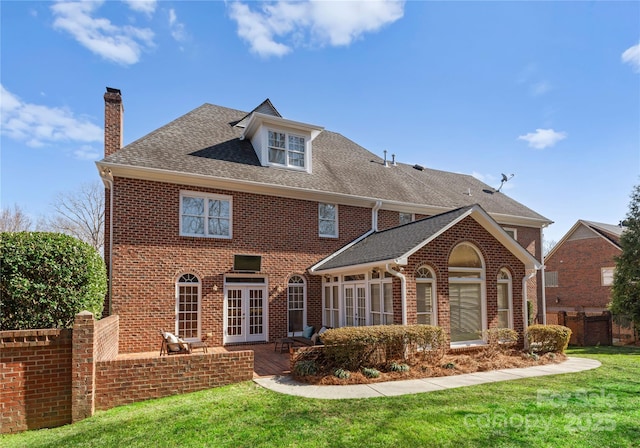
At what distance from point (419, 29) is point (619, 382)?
434 inches

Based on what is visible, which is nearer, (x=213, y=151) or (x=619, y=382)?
(x=619, y=382)

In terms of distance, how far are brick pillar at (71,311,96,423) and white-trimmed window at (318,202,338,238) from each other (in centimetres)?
985

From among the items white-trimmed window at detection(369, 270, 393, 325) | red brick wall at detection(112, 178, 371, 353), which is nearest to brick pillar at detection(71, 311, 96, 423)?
red brick wall at detection(112, 178, 371, 353)

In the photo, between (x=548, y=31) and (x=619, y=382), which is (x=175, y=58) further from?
(x=619, y=382)

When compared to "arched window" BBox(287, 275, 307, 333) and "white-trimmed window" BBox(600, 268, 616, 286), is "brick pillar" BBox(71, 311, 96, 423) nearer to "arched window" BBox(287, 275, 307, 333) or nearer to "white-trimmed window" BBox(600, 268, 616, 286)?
"arched window" BBox(287, 275, 307, 333)

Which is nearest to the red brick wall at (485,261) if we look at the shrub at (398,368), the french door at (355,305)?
the shrub at (398,368)

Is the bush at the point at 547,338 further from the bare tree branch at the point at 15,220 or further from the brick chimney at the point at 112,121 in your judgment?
the bare tree branch at the point at 15,220

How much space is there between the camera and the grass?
225 inches

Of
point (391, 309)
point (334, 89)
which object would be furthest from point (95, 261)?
point (334, 89)

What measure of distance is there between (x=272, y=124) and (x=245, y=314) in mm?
7738

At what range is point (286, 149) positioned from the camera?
1619cm

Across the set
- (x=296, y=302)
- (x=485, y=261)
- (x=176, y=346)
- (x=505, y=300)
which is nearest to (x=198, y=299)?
(x=176, y=346)

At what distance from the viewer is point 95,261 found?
949cm

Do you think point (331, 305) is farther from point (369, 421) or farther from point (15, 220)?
point (15, 220)
